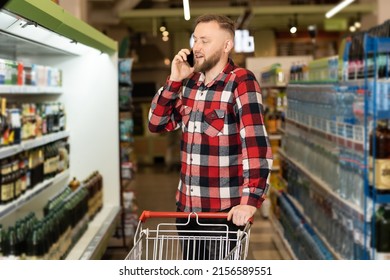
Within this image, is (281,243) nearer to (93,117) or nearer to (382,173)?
(93,117)

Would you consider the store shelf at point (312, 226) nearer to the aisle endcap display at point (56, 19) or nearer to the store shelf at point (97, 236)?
the store shelf at point (97, 236)

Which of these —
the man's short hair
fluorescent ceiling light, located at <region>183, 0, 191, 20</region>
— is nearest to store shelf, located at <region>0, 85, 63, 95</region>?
fluorescent ceiling light, located at <region>183, 0, 191, 20</region>

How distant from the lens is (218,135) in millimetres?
3201

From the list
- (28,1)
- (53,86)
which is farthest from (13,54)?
(28,1)

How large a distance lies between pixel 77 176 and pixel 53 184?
28 centimetres

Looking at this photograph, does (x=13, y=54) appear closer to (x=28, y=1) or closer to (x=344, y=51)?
(x=28, y=1)

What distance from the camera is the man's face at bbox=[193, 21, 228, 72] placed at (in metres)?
3.16

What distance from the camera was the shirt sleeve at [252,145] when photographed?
3.05 m

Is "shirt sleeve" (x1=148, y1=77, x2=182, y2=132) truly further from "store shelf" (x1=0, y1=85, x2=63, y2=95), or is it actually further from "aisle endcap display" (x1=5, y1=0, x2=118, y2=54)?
"store shelf" (x1=0, y1=85, x2=63, y2=95)

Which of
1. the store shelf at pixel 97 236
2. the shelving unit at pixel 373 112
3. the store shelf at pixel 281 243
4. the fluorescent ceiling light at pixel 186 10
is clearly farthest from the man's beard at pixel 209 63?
the store shelf at pixel 281 243

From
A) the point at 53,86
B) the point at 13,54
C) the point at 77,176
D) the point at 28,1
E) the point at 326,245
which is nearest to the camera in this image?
the point at 28,1

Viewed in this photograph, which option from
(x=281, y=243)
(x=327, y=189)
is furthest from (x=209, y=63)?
(x=281, y=243)

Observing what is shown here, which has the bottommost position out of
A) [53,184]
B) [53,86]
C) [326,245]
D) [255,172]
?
[326,245]

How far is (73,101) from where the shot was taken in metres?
6.56
